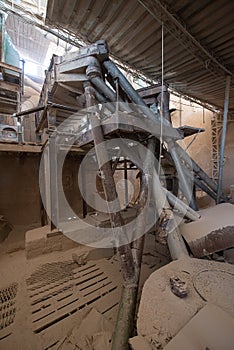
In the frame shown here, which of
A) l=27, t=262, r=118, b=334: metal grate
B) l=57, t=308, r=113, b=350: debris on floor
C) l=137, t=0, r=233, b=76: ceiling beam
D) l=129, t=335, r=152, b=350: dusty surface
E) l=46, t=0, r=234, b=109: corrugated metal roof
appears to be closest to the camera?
l=129, t=335, r=152, b=350: dusty surface

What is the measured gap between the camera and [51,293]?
10.4 ft

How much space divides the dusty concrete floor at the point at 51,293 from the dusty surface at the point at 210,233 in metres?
1.52

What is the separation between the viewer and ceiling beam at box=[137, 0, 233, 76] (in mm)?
3267

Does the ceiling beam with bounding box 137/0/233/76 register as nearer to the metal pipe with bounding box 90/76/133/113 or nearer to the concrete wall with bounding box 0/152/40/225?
the metal pipe with bounding box 90/76/133/113

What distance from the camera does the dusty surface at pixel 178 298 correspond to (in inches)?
57.3

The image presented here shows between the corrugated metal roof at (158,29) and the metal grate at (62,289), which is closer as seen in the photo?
the metal grate at (62,289)

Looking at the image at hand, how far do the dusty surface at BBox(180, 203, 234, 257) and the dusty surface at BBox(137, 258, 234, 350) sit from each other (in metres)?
0.36

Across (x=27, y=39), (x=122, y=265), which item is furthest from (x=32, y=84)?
(x=122, y=265)

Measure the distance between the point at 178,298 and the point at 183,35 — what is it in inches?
198

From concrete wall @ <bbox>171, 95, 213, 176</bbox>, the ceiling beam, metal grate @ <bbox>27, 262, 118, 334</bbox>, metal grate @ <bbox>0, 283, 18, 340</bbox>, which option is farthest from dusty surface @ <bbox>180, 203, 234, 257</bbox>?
concrete wall @ <bbox>171, 95, 213, 176</bbox>

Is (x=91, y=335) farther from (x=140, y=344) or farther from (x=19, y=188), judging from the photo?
(x=19, y=188)

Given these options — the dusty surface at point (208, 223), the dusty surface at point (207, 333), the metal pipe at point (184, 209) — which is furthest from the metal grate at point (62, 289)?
the dusty surface at point (207, 333)

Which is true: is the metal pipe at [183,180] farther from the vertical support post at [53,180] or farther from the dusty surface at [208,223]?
the vertical support post at [53,180]

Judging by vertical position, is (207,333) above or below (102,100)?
below
